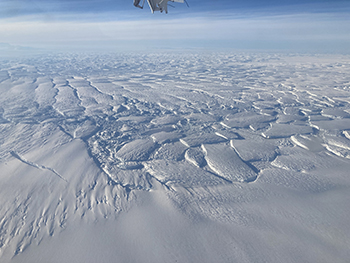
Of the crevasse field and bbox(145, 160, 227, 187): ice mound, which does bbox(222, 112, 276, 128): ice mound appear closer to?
the crevasse field

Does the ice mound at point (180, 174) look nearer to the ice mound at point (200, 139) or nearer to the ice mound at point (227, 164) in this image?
the ice mound at point (227, 164)

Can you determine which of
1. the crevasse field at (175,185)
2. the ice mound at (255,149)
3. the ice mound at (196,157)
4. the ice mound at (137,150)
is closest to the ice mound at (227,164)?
the crevasse field at (175,185)

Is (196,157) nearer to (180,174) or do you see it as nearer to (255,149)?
(180,174)

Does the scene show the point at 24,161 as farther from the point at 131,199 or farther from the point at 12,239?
the point at 131,199

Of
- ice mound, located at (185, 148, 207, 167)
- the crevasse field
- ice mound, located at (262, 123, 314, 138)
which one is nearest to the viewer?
the crevasse field

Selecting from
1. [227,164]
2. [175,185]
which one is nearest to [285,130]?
[227,164]

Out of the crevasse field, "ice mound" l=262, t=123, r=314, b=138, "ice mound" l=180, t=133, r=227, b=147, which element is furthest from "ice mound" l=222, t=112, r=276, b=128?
"ice mound" l=180, t=133, r=227, b=147
